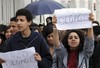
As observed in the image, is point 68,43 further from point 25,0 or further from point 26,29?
point 25,0

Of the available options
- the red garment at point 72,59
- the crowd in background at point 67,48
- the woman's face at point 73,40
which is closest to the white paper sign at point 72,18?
the crowd in background at point 67,48

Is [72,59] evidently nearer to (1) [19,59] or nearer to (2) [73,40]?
(2) [73,40]

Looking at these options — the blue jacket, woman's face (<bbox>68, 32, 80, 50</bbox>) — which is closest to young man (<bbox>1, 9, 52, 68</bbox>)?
the blue jacket

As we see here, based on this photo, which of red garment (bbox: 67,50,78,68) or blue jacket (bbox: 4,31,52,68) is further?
blue jacket (bbox: 4,31,52,68)

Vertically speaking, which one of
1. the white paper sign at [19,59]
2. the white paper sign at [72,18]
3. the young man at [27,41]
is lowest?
the white paper sign at [19,59]

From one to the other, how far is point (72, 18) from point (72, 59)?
0.60 metres

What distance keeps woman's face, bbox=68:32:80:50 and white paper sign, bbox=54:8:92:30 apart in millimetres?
178

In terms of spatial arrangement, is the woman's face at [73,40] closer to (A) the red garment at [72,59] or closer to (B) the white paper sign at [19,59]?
(A) the red garment at [72,59]

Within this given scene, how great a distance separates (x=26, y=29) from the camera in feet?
20.8

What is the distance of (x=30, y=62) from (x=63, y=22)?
2.36 feet

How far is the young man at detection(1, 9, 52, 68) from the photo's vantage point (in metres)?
6.32

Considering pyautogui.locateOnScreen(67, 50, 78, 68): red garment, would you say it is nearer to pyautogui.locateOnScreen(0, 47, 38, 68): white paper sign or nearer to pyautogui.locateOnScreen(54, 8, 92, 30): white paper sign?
pyautogui.locateOnScreen(54, 8, 92, 30): white paper sign

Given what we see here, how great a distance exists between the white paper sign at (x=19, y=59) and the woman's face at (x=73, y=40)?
0.57 m

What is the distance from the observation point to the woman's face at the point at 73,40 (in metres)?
6.02
